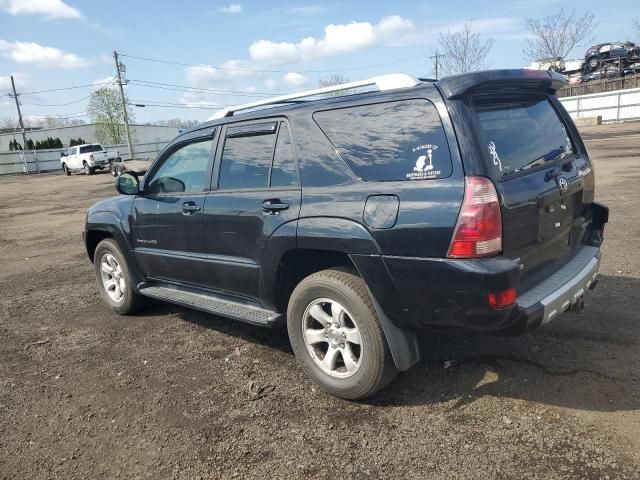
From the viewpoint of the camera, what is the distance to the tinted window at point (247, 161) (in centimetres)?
363

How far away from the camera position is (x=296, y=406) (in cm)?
324

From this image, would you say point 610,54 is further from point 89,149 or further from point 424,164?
point 424,164

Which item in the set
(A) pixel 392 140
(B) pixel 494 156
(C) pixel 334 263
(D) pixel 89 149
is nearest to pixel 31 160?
(D) pixel 89 149

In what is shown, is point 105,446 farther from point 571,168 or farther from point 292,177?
point 571,168

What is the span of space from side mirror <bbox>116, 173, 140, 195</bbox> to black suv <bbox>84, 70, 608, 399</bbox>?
703 millimetres

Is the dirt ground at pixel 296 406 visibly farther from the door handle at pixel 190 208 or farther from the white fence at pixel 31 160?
the white fence at pixel 31 160

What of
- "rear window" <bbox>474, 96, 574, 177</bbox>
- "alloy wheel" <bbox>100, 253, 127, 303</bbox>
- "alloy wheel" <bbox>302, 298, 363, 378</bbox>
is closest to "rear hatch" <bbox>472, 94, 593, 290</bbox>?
"rear window" <bbox>474, 96, 574, 177</bbox>

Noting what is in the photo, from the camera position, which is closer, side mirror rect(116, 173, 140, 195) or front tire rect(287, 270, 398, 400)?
front tire rect(287, 270, 398, 400)

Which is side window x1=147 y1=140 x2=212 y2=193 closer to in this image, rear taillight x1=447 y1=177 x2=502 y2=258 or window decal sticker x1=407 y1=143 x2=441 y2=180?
window decal sticker x1=407 y1=143 x2=441 y2=180

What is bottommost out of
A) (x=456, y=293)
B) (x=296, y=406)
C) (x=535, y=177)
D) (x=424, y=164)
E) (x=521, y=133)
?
(x=296, y=406)

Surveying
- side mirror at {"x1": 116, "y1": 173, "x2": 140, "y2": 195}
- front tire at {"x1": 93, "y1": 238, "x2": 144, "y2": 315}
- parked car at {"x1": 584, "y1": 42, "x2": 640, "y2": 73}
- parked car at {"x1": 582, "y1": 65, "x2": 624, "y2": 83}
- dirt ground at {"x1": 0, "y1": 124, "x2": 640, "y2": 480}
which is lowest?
dirt ground at {"x1": 0, "y1": 124, "x2": 640, "y2": 480}

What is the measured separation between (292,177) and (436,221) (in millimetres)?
1144

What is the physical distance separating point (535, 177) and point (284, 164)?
1605 millimetres

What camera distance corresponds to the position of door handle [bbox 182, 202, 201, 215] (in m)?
4.03
